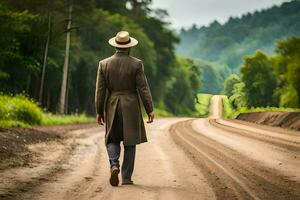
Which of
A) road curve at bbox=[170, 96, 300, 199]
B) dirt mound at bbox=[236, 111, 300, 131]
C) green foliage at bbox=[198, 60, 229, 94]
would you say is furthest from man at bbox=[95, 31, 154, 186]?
green foliage at bbox=[198, 60, 229, 94]

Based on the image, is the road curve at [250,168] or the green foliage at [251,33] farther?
the green foliage at [251,33]

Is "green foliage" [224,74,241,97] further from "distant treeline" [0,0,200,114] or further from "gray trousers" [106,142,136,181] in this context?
"gray trousers" [106,142,136,181]

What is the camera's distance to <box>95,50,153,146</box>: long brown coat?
771 centimetres

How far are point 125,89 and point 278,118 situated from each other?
2341 cm

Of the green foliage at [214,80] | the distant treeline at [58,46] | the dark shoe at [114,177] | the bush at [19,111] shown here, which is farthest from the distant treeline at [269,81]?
the dark shoe at [114,177]

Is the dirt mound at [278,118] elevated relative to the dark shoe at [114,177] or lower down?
elevated

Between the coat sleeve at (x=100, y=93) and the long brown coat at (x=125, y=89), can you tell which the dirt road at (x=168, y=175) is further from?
the coat sleeve at (x=100, y=93)

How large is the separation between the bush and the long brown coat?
1373 centimetres

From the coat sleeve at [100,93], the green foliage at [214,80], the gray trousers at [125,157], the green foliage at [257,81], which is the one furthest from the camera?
the green foliage at [257,81]

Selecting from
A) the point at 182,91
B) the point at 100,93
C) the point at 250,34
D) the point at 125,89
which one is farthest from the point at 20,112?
the point at 250,34

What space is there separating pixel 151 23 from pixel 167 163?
196ft

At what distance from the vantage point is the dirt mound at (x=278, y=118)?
2628 cm

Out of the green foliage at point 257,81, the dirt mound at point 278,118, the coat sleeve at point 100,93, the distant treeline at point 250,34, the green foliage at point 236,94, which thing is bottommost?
the dirt mound at point 278,118

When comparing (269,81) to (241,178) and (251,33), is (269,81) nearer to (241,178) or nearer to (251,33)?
(241,178)
